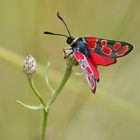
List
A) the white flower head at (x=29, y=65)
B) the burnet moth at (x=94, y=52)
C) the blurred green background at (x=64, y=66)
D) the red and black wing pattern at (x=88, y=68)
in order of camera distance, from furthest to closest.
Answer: the blurred green background at (x=64, y=66) < the white flower head at (x=29, y=65) < the burnet moth at (x=94, y=52) < the red and black wing pattern at (x=88, y=68)

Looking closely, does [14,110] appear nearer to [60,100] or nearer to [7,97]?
[7,97]

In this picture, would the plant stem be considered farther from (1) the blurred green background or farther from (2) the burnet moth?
(1) the blurred green background

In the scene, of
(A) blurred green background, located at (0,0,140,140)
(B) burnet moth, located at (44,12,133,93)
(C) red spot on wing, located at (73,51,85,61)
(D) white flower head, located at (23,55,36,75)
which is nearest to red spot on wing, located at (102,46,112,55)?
(B) burnet moth, located at (44,12,133,93)

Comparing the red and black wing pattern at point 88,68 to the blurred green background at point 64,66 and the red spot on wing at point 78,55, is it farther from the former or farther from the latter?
the blurred green background at point 64,66

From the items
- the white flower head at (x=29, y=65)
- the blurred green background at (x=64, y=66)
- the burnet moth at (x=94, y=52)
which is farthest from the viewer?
the blurred green background at (x=64, y=66)

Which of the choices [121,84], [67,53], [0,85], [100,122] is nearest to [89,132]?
[100,122]

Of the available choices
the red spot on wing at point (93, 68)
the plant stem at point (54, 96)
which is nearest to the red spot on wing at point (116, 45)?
the red spot on wing at point (93, 68)

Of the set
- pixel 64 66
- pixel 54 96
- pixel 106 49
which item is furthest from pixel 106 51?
pixel 64 66
